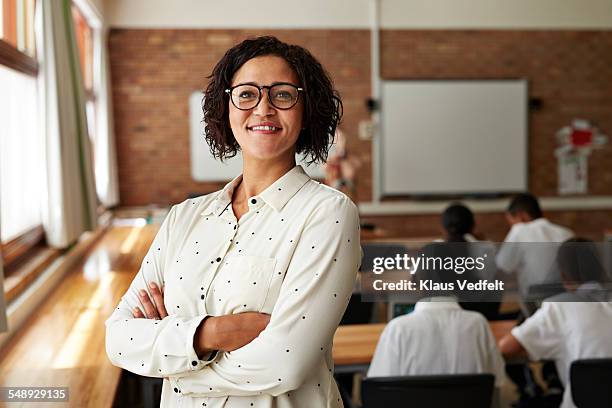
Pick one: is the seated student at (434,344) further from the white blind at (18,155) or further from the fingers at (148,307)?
the white blind at (18,155)

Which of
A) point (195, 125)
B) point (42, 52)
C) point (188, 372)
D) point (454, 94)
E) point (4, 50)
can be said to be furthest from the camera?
point (454, 94)

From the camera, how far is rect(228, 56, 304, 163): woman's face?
1299mm

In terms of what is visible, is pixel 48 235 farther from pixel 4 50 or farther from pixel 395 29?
pixel 395 29

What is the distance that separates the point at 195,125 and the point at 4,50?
4055 mm

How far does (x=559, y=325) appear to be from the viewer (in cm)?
296

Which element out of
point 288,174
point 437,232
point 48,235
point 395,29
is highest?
point 395,29

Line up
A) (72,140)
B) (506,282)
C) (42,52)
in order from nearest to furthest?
(506,282), (42,52), (72,140)

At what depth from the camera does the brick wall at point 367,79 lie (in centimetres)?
765

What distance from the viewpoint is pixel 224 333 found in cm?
128

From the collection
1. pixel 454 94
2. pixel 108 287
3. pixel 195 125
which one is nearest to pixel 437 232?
pixel 454 94

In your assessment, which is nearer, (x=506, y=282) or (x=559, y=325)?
(x=506, y=282)

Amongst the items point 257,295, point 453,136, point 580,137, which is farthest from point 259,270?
point 580,137

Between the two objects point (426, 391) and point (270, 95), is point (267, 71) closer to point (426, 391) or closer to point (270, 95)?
point (270, 95)

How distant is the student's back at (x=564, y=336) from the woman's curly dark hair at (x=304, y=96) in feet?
5.52
